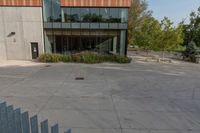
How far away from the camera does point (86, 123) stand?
15.7 feet

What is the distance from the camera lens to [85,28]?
18734 millimetres

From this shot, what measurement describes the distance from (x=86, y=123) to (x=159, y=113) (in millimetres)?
2415

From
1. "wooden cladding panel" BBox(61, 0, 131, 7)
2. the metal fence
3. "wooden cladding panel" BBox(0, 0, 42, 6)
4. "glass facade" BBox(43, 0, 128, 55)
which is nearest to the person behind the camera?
the metal fence

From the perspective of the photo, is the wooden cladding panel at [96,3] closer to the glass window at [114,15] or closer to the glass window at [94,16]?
the glass window at [114,15]

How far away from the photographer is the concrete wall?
18172 mm

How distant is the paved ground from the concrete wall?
32.3 ft

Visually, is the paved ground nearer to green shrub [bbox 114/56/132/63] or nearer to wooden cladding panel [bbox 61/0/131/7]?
green shrub [bbox 114/56/132/63]

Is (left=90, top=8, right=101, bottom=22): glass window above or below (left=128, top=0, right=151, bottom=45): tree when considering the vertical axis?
below

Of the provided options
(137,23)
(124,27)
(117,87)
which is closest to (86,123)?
(117,87)

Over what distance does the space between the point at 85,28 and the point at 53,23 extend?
3.44m

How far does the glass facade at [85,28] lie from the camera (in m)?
18.5

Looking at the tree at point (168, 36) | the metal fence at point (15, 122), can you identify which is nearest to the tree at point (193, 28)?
the tree at point (168, 36)

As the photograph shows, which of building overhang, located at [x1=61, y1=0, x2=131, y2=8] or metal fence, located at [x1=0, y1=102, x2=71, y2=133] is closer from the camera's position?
metal fence, located at [x1=0, y1=102, x2=71, y2=133]

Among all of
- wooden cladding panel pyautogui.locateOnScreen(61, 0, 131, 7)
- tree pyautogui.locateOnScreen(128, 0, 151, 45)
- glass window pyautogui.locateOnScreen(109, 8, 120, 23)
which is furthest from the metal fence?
tree pyautogui.locateOnScreen(128, 0, 151, 45)
